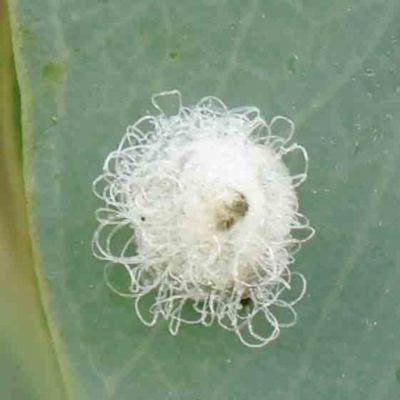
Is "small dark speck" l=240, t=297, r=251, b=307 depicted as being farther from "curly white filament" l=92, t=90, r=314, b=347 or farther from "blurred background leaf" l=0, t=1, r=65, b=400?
"blurred background leaf" l=0, t=1, r=65, b=400

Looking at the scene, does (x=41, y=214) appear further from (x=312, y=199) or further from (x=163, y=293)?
(x=312, y=199)

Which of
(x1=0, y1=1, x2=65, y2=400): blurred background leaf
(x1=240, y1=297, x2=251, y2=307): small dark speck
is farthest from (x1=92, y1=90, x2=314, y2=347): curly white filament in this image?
(x1=0, y1=1, x2=65, y2=400): blurred background leaf

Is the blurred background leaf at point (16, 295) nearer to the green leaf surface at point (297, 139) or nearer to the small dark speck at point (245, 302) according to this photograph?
the green leaf surface at point (297, 139)

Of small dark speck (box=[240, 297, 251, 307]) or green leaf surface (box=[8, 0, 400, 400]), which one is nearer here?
green leaf surface (box=[8, 0, 400, 400])

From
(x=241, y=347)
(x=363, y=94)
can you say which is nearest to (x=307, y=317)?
(x=241, y=347)

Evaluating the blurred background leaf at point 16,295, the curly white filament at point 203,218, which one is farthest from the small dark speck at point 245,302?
the blurred background leaf at point 16,295

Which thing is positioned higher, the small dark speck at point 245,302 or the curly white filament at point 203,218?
the curly white filament at point 203,218
